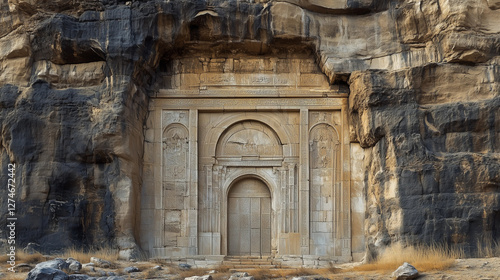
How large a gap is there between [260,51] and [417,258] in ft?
26.8

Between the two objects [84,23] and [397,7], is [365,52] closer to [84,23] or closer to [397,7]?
[397,7]

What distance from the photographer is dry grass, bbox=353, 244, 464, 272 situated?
1466 centimetres

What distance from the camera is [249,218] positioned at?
20.7m

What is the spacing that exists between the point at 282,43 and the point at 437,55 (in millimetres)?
4529

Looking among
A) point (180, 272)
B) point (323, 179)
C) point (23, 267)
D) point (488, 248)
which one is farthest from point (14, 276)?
point (488, 248)

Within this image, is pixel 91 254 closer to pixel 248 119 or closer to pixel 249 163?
pixel 249 163

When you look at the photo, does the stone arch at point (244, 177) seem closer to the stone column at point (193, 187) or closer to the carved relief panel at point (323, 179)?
the stone column at point (193, 187)

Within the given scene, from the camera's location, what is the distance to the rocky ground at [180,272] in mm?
13508

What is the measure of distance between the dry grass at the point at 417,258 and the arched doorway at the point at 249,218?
4176 millimetres

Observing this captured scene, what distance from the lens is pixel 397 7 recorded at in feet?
64.0

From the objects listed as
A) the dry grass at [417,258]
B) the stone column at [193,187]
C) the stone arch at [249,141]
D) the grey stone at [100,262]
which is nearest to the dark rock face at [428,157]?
the dry grass at [417,258]

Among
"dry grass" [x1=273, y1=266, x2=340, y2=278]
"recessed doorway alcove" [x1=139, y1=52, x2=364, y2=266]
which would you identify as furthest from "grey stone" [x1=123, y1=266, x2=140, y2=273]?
"recessed doorway alcove" [x1=139, y1=52, x2=364, y2=266]

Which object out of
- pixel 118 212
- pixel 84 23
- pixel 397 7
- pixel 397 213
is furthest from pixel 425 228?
pixel 84 23

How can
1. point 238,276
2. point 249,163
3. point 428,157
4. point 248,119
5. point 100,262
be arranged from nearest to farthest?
point 238,276, point 100,262, point 428,157, point 249,163, point 248,119
